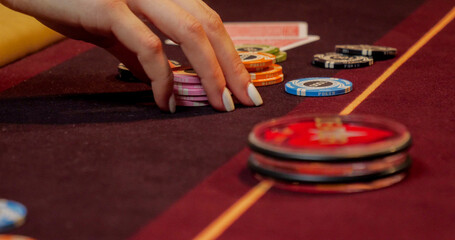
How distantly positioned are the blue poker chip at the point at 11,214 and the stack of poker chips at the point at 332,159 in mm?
610

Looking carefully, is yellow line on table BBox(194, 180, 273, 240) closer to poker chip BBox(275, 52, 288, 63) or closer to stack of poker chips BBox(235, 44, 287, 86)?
stack of poker chips BBox(235, 44, 287, 86)

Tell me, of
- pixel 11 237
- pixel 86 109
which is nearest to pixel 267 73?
pixel 86 109

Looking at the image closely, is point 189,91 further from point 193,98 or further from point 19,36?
point 19,36

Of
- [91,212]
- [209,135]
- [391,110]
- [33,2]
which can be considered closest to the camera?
[91,212]

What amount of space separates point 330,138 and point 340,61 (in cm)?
152

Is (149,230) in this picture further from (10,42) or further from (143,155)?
(10,42)

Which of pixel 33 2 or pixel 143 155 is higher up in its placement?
pixel 33 2

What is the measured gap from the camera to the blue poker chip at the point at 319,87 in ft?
9.36

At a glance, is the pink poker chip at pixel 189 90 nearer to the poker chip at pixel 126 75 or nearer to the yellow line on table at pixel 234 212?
the poker chip at pixel 126 75

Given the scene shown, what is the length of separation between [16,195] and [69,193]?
0.14 metres

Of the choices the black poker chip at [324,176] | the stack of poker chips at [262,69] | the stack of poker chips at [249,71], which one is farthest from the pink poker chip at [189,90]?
the black poker chip at [324,176]

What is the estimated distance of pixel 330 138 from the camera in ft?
6.43

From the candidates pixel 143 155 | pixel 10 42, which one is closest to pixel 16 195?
pixel 143 155

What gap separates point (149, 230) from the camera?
5.35 ft
